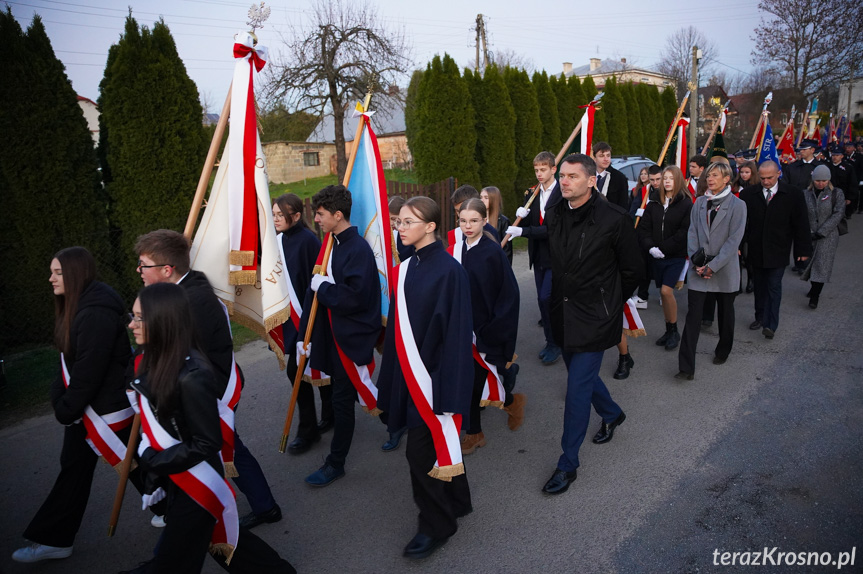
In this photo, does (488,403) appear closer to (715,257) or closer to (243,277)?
(243,277)

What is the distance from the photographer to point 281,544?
3381 millimetres

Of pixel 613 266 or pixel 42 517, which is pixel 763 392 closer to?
pixel 613 266

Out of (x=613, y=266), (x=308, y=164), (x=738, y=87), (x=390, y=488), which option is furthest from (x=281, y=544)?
(x=738, y=87)

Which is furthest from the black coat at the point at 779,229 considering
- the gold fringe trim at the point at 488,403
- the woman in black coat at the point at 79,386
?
the woman in black coat at the point at 79,386

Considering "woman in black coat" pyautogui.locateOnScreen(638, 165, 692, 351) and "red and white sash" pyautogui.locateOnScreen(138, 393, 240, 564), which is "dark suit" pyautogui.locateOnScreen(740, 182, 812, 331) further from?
"red and white sash" pyautogui.locateOnScreen(138, 393, 240, 564)

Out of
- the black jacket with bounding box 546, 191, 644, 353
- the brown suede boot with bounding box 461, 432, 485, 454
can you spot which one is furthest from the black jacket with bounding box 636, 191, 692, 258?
the brown suede boot with bounding box 461, 432, 485, 454

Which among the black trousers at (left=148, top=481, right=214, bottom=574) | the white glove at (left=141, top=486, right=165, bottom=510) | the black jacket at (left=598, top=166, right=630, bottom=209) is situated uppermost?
the black jacket at (left=598, top=166, right=630, bottom=209)

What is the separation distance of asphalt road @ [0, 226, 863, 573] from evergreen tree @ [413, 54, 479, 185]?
27.6ft

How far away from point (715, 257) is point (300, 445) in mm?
3987

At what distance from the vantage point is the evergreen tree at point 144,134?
25.1ft

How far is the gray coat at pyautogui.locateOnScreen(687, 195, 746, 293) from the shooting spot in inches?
211

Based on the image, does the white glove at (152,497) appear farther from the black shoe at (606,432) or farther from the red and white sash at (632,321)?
the red and white sash at (632,321)

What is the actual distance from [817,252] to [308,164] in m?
38.2

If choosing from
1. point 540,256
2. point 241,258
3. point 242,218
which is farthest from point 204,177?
point 540,256
